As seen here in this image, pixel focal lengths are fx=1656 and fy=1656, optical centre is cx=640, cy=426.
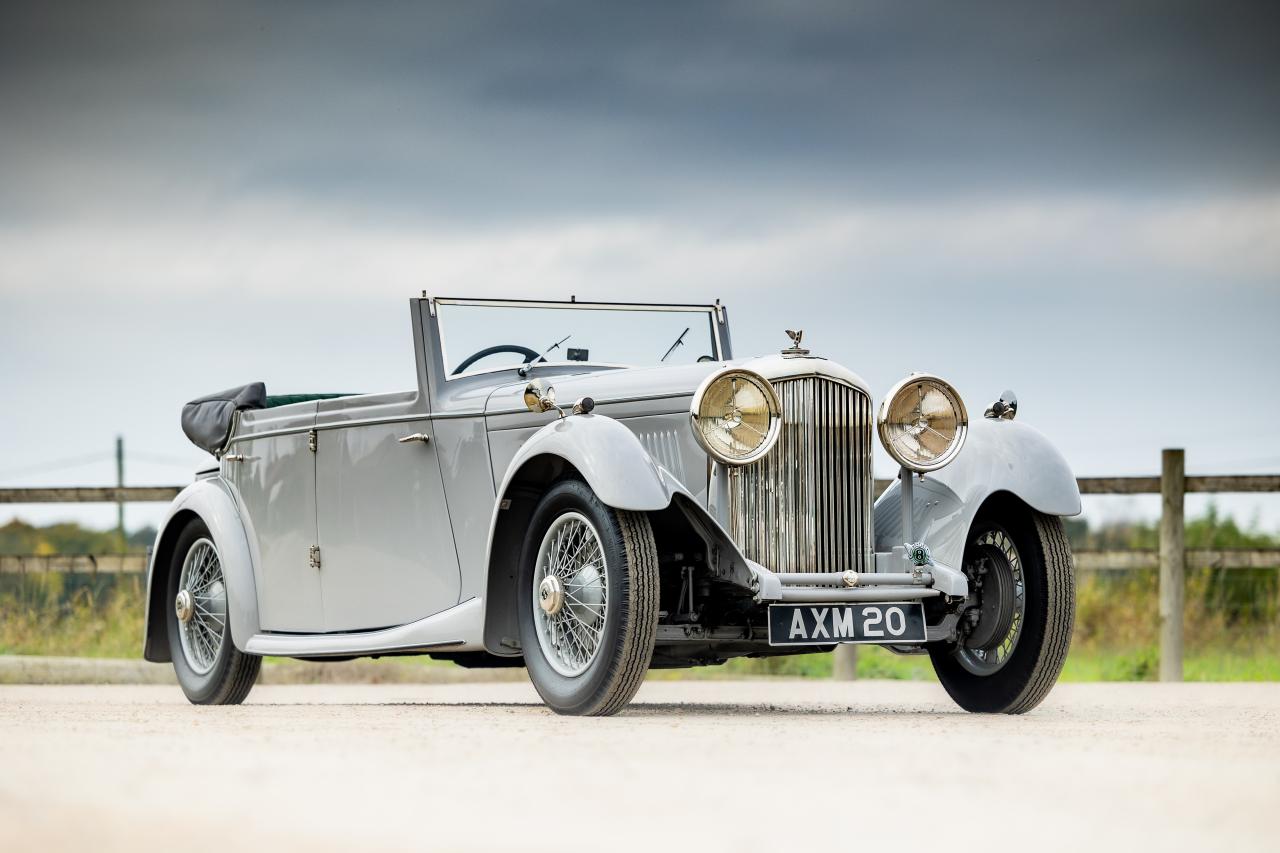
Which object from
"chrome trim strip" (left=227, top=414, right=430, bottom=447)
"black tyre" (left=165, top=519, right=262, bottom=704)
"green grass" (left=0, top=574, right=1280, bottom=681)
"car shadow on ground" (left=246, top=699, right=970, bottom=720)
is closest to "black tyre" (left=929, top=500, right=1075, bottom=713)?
"car shadow on ground" (left=246, top=699, right=970, bottom=720)

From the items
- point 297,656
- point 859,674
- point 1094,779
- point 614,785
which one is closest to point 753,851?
point 614,785

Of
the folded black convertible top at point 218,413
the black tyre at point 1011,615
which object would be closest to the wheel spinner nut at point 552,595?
the black tyre at point 1011,615

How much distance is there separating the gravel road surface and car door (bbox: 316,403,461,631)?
2.44 feet

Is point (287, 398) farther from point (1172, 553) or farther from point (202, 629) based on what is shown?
point (1172, 553)

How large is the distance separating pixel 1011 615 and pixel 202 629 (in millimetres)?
3911

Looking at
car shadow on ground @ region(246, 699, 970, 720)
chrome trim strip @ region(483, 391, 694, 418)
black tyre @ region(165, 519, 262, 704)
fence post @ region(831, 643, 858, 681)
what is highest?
chrome trim strip @ region(483, 391, 694, 418)

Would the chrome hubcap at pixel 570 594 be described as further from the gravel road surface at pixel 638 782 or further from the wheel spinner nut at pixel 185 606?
the wheel spinner nut at pixel 185 606

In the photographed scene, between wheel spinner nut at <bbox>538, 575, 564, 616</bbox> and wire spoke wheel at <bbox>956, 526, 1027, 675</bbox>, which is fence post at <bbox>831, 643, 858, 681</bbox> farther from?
wheel spinner nut at <bbox>538, 575, 564, 616</bbox>

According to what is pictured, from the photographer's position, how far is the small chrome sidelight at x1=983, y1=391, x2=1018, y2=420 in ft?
21.5

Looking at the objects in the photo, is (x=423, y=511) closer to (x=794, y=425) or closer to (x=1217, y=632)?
(x=794, y=425)

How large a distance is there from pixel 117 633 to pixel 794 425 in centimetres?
748

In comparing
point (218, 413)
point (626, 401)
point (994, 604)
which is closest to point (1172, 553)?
point (994, 604)

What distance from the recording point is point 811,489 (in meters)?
5.96

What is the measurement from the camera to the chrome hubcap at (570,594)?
5668mm
